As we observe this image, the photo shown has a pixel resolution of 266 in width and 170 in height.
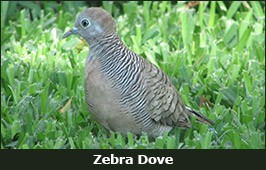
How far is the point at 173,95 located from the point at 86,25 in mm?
890

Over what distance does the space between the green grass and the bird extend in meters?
0.15

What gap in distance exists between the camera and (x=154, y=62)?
5.59 m

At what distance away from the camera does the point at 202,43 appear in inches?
236

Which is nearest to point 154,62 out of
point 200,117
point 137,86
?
point 200,117

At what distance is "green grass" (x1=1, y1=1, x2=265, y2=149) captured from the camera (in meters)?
4.40

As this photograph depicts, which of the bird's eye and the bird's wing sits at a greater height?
the bird's eye

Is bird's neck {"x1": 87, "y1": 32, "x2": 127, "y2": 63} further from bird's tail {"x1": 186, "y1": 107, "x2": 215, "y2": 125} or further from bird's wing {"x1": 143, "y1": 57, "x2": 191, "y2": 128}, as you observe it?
bird's tail {"x1": 186, "y1": 107, "x2": 215, "y2": 125}

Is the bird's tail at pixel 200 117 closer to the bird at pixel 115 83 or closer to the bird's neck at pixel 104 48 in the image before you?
the bird at pixel 115 83

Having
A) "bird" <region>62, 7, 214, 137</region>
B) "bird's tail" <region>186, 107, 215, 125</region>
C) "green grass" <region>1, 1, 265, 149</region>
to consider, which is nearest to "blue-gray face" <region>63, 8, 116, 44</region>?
"bird" <region>62, 7, 214, 137</region>

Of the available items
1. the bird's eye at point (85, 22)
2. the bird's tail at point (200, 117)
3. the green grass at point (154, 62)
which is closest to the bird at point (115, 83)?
the bird's eye at point (85, 22)

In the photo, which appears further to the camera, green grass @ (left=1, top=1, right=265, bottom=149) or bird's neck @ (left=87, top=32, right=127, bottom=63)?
green grass @ (left=1, top=1, right=265, bottom=149)

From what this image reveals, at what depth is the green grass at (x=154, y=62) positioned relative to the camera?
173 inches

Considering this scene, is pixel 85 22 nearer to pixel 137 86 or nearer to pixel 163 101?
pixel 137 86
